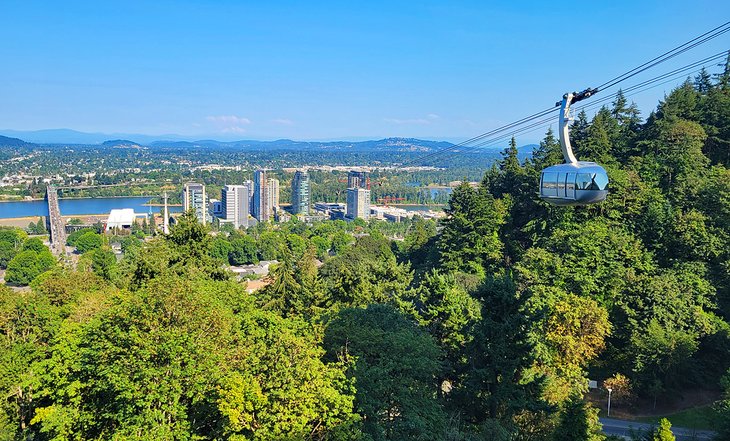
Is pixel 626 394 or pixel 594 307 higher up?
pixel 594 307

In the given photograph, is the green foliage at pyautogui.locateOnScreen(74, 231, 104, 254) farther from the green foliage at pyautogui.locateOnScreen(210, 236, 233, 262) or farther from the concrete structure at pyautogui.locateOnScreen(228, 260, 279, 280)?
the concrete structure at pyautogui.locateOnScreen(228, 260, 279, 280)

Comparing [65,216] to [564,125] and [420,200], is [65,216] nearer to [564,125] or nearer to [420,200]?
[420,200]

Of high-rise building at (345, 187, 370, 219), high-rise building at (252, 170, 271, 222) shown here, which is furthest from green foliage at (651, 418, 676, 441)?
high-rise building at (252, 170, 271, 222)

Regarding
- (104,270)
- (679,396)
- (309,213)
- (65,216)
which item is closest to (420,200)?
(309,213)

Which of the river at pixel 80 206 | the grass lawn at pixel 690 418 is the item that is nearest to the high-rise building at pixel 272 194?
the river at pixel 80 206

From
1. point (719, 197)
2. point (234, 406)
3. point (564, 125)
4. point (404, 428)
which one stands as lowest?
point (404, 428)

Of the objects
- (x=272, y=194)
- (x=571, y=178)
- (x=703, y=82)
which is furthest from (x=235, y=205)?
(x=571, y=178)
